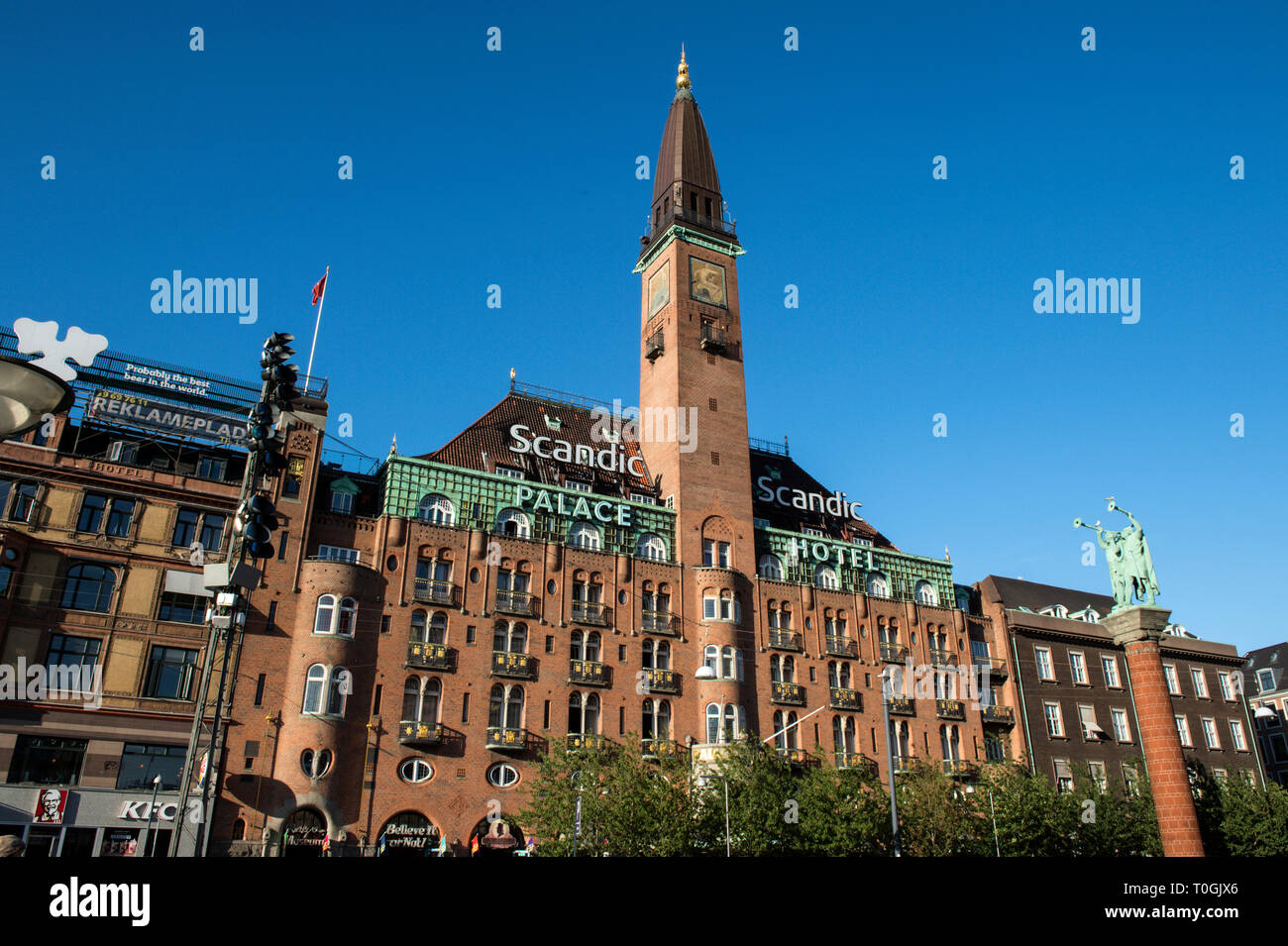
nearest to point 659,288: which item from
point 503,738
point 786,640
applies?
point 786,640

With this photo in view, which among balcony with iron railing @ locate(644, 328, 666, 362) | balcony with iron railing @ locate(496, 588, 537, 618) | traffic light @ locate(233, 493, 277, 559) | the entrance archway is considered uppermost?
balcony with iron railing @ locate(644, 328, 666, 362)

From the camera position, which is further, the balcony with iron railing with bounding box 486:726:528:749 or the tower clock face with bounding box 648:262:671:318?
the tower clock face with bounding box 648:262:671:318

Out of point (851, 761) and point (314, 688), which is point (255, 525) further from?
point (851, 761)

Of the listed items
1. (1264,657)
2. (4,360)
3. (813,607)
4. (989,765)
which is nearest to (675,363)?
(813,607)

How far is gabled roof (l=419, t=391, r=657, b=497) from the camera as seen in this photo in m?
64.9

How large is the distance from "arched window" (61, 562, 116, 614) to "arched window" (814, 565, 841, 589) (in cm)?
4506

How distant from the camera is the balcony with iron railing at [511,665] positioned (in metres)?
56.0

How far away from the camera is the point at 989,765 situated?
216 feet

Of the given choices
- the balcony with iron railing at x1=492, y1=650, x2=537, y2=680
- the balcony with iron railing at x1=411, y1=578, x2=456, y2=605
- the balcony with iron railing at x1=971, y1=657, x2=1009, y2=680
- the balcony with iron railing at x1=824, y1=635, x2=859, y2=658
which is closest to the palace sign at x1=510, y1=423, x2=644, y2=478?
the balcony with iron railing at x1=411, y1=578, x2=456, y2=605

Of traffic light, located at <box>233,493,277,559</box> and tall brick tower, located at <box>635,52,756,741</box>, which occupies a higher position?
tall brick tower, located at <box>635,52,756,741</box>

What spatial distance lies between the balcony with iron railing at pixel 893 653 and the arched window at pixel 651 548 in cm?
1800

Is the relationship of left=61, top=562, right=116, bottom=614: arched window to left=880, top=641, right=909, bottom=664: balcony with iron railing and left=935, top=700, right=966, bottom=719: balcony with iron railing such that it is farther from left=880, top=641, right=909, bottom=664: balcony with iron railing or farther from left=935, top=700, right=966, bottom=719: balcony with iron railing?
Result: left=935, top=700, right=966, bottom=719: balcony with iron railing

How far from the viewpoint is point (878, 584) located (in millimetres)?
74000
